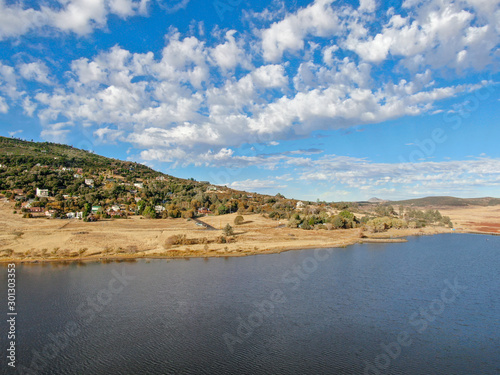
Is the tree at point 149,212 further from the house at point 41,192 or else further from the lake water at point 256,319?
the lake water at point 256,319

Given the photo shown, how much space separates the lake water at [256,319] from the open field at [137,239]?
27.0 feet

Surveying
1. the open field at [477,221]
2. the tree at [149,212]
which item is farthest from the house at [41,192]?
the open field at [477,221]

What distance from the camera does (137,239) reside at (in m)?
59.5

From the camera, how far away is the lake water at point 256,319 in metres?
19.0

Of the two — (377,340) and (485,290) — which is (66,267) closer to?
(377,340)

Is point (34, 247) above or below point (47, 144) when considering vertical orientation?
below

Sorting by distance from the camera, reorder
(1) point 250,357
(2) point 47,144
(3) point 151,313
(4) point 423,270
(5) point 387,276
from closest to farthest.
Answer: (1) point 250,357
(3) point 151,313
(5) point 387,276
(4) point 423,270
(2) point 47,144

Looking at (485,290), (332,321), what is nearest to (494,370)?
(332,321)

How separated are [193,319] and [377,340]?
560 inches

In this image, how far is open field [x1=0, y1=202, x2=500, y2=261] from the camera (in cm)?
5116

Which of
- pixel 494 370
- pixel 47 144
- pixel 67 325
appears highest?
pixel 47 144

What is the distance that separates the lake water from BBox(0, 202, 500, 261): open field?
8.24 m

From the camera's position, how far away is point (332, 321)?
24.7m

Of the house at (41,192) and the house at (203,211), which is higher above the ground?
the house at (41,192)
